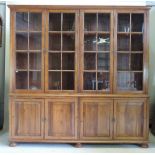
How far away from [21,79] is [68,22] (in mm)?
1070

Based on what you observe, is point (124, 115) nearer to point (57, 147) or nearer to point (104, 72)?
point (104, 72)

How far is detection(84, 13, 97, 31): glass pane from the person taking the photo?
3.99 m

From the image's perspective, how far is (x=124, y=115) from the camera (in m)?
3.95

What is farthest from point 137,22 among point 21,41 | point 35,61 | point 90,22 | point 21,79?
point 21,79

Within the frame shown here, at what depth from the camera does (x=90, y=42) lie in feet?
13.2

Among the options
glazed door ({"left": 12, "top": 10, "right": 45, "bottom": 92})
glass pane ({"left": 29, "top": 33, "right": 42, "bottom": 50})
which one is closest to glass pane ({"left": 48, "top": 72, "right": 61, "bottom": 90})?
glazed door ({"left": 12, "top": 10, "right": 45, "bottom": 92})

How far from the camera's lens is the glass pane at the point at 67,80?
4000 mm

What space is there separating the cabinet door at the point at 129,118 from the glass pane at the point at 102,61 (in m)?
0.53

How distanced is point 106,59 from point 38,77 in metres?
1.02

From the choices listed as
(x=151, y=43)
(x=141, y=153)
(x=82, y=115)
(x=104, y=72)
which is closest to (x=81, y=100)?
(x=82, y=115)

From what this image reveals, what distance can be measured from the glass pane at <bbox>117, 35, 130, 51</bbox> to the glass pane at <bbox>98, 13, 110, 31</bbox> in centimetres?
23

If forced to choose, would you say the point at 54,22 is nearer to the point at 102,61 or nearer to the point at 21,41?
the point at 21,41

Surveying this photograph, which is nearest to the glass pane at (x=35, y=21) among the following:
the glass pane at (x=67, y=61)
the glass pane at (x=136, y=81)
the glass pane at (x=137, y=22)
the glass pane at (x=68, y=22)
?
the glass pane at (x=68, y=22)

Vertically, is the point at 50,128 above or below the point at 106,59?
below
